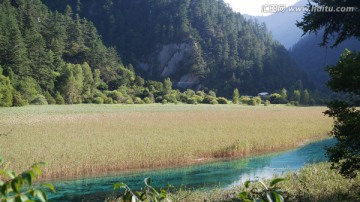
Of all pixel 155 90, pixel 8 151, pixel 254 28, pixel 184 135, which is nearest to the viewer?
pixel 8 151

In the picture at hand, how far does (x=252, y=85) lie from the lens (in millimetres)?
135375

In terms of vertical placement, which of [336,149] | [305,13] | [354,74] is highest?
[305,13]

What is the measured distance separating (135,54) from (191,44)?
81.3 feet

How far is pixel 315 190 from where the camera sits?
11172mm

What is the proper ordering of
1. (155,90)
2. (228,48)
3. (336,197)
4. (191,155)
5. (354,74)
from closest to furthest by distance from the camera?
(354,74)
(336,197)
(191,155)
(155,90)
(228,48)

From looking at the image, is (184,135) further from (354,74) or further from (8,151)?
(354,74)

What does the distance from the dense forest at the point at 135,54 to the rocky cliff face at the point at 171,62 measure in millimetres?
422

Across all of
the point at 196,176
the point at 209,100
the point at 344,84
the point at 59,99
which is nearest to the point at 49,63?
the point at 59,99

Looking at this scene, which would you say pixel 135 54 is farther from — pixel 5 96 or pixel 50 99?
pixel 5 96

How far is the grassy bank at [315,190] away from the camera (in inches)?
405

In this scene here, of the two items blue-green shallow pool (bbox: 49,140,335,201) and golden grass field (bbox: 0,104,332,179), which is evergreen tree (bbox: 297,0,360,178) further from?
golden grass field (bbox: 0,104,332,179)

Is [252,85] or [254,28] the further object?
[254,28]

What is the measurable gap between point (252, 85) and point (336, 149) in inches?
5033

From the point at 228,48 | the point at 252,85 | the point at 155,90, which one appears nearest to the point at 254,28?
the point at 228,48
